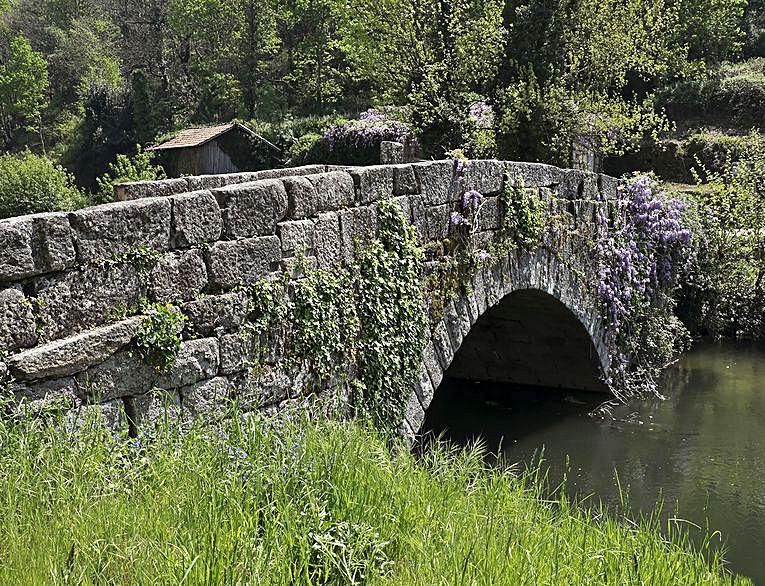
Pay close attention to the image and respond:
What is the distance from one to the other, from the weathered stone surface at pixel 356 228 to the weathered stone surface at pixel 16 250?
248cm

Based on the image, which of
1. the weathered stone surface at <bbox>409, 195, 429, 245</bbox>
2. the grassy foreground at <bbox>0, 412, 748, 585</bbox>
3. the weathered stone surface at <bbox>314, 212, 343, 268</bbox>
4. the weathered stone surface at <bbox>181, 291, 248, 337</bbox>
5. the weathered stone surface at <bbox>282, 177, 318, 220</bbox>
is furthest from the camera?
the weathered stone surface at <bbox>409, 195, 429, 245</bbox>

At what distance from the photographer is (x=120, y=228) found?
4297 millimetres

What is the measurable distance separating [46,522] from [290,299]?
101 inches

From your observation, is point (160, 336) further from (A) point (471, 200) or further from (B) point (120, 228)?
(A) point (471, 200)

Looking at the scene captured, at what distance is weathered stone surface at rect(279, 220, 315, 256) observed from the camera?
5.38 meters

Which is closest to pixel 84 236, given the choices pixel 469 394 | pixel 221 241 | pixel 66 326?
pixel 66 326

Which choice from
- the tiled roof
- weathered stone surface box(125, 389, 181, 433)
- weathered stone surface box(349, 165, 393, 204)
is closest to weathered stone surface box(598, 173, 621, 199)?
weathered stone surface box(349, 165, 393, 204)

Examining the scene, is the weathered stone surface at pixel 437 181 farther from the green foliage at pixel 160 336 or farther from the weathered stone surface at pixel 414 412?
the green foliage at pixel 160 336

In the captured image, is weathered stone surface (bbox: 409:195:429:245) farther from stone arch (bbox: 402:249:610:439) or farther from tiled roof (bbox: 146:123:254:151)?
tiled roof (bbox: 146:123:254:151)

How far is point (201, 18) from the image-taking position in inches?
1462

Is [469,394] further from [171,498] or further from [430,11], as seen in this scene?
[171,498]

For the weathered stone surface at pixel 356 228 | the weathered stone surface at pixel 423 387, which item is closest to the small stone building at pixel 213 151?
the weathered stone surface at pixel 423 387

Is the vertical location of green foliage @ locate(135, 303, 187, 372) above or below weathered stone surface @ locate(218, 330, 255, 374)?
above

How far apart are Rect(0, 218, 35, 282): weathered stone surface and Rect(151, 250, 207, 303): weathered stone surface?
74 cm
